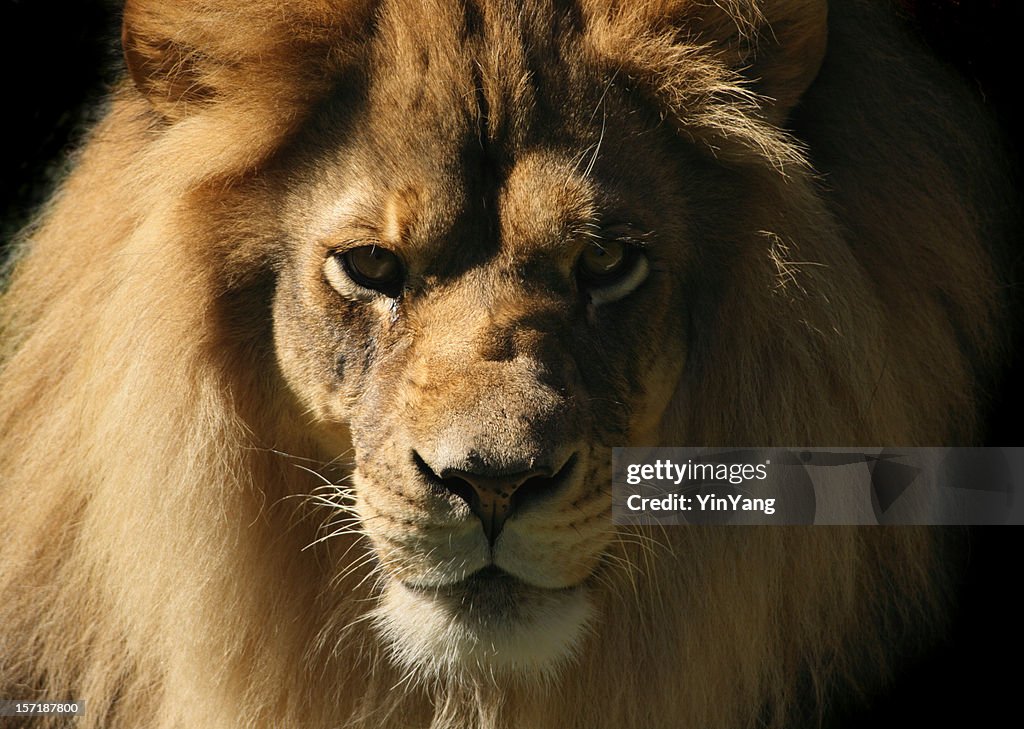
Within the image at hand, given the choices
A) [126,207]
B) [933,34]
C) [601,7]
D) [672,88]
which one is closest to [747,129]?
[672,88]

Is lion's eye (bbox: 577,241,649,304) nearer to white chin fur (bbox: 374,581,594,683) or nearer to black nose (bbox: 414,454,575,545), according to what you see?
black nose (bbox: 414,454,575,545)

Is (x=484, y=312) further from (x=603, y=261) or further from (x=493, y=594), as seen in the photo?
(x=493, y=594)

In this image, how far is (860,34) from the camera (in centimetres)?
246

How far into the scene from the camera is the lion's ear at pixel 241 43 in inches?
89.1

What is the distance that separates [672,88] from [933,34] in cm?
71

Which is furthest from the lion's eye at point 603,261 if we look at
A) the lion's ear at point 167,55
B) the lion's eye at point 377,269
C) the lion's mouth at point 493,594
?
the lion's ear at point 167,55

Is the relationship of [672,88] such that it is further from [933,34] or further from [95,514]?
[95,514]

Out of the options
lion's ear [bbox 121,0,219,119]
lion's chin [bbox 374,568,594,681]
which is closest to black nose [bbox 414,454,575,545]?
lion's chin [bbox 374,568,594,681]

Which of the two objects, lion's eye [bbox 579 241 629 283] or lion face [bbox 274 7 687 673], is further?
lion's eye [bbox 579 241 629 283]

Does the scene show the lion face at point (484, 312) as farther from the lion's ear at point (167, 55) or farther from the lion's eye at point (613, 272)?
the lion's ear at point (167, 55)

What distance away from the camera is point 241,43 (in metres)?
2.29

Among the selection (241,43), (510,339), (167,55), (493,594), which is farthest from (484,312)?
(167,55)

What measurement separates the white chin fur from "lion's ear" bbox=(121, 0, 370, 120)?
0.97m

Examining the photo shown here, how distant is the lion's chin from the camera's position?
2152mm
